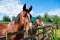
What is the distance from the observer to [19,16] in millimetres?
6012

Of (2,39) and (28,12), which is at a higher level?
(28,12)

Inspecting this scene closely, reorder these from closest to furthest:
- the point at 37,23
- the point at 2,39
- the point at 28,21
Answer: the point at 2,39
the point at 28,21
the point at 37,23

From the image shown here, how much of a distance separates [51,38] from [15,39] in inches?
195

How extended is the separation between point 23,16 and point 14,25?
40cm

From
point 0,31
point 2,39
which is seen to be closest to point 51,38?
point 0,31

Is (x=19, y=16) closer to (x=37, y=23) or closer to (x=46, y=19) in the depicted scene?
A: (x=37, y=23)

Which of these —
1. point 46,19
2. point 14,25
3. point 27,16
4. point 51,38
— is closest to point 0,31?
point 14,25

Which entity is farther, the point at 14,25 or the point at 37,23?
the point at 37,23

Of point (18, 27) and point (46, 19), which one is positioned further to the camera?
point (46, 19)

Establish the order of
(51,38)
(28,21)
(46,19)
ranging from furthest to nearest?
(46,19)
(51,38)
(28,21)

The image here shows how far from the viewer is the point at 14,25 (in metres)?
6.02

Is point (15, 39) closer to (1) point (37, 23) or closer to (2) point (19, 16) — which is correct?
(2) point (19, 16)

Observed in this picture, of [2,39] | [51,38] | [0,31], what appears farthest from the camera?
[51,38]

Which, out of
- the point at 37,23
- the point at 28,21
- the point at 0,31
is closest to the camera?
the point at 28,21
